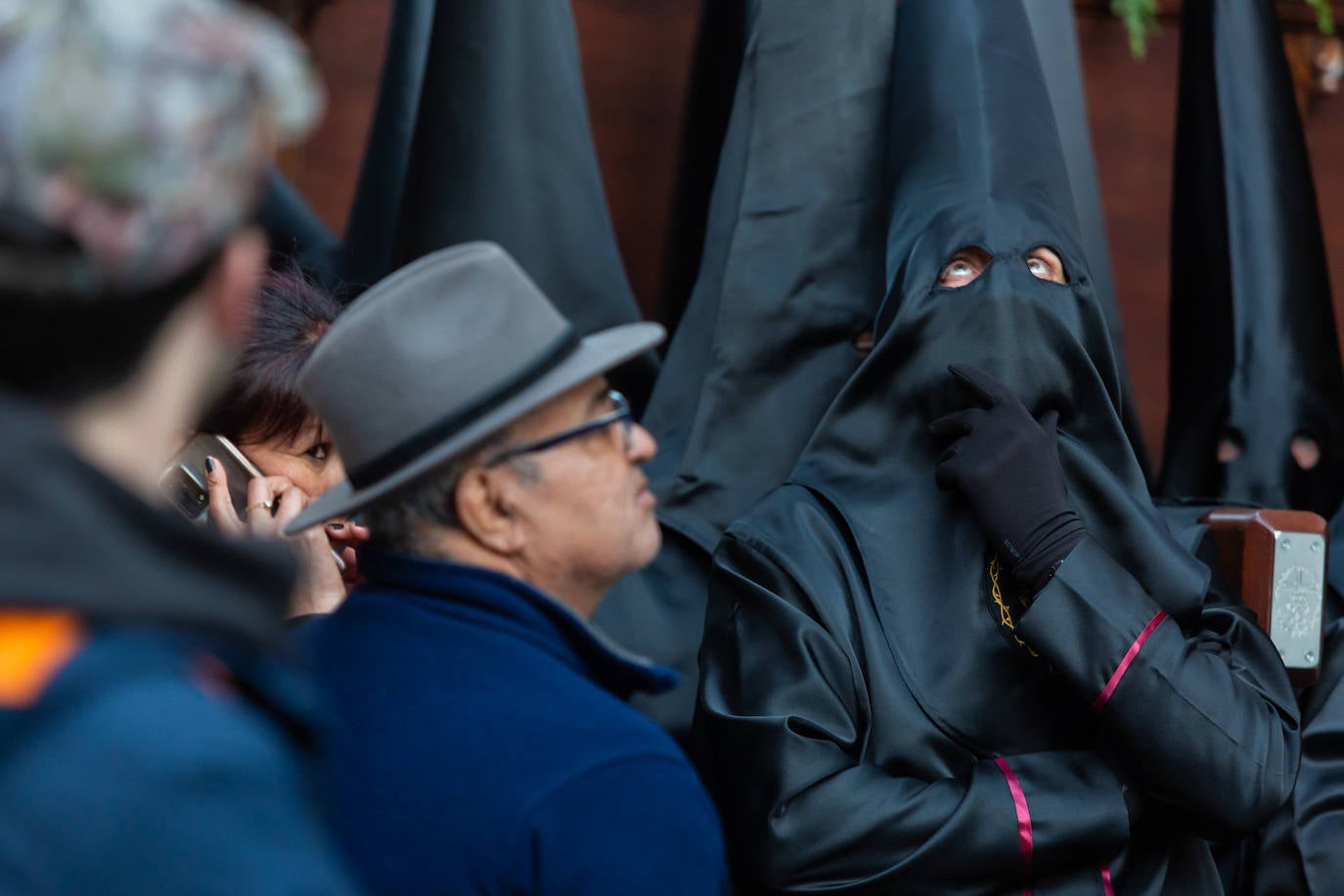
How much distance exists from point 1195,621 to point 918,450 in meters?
Answer: 0.50

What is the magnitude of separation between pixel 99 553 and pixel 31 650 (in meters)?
0.06

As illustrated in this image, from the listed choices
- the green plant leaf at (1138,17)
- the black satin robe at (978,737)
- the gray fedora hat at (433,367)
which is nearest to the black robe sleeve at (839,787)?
the black satin robe at (978,737)

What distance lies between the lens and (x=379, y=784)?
3.85 feet

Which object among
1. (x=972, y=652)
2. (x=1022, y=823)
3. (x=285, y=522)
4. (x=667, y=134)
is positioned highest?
(x=667, y=134)

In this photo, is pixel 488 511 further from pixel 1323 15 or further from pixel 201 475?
pixel 1323 15

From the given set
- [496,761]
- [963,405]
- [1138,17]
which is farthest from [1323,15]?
[496,761]

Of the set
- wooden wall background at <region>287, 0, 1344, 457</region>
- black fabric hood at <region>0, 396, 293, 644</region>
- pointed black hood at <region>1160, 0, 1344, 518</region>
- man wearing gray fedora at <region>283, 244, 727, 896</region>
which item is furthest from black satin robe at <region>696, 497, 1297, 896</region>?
wooden wall background at <region>287, 0, 1344, 457</region>

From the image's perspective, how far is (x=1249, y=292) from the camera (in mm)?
3217

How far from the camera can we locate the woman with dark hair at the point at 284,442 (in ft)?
6.67

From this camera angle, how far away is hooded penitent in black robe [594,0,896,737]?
264cm

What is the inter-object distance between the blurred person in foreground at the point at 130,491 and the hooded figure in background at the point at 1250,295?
273cm

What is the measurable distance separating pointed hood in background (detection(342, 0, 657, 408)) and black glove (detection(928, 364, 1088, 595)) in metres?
0.98

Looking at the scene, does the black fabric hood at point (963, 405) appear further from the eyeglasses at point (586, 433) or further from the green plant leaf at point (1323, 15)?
the green plant leaf at point (1323, 15)

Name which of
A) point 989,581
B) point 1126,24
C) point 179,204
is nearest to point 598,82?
point 1126,24
